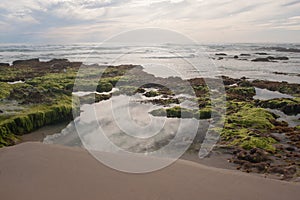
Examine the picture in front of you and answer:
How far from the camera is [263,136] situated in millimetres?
10086

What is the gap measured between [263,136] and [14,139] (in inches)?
359

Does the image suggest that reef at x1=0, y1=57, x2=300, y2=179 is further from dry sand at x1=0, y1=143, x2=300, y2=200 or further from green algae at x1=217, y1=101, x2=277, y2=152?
dry sand at x1=0, y1=143, x2=300, y2=200

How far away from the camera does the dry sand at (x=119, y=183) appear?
6137mm

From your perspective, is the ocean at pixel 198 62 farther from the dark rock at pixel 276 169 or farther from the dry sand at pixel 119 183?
the dry sand at pixel 119 183

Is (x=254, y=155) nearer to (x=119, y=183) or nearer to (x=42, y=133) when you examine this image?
(x=119, y=183)

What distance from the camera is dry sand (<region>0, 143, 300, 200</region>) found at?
20.1ft

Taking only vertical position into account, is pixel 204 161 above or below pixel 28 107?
below

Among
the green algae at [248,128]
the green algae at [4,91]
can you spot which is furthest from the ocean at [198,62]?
the green algae at [4,91]

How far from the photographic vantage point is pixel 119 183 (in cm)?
662

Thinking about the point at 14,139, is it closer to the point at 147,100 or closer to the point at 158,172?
the point at 158,172

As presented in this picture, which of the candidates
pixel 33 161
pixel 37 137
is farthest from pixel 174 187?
pixel 37 137

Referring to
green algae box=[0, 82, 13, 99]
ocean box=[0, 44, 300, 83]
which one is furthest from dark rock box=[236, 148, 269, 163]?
ocean box=[0, 44, 300, 83]

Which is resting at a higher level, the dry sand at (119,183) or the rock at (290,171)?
the dry sand at (119,183)

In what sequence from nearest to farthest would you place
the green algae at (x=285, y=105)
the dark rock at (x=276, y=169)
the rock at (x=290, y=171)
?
the rock at (x=290, y=171) < the dark rock at (x=276, y=169) < the green algae at (x=285, y=105)
